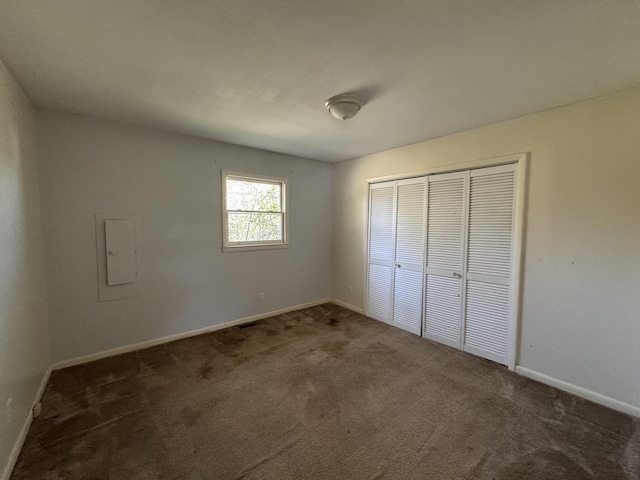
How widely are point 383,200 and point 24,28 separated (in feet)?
12.0

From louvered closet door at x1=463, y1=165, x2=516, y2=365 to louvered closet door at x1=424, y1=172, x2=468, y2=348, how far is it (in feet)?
0.34

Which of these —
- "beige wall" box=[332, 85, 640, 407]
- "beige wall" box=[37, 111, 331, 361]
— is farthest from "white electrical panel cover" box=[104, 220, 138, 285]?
"beige wall" box=[332, 85, 640, 407]

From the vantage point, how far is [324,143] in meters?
3.57

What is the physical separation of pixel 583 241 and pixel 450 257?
118 centimetres

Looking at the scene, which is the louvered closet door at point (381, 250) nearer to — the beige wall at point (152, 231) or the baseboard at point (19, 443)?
the beige wall at point (152, 231)

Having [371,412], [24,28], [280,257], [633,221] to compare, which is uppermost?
[24,28]

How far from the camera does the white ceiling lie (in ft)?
4.38

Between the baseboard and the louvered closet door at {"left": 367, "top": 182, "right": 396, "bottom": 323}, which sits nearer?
the baseboard

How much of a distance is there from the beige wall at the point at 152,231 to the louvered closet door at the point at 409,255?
168 centimetres

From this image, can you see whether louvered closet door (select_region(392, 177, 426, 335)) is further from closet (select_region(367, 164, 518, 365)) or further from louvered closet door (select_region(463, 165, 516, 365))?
louvered closet door (select_region(463, 165, 516, 365))

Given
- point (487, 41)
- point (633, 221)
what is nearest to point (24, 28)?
point (487, 41)

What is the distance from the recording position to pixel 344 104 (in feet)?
7.36

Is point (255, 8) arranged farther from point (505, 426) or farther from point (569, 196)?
point (505, 426)

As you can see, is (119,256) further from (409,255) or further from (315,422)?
(409,255)
